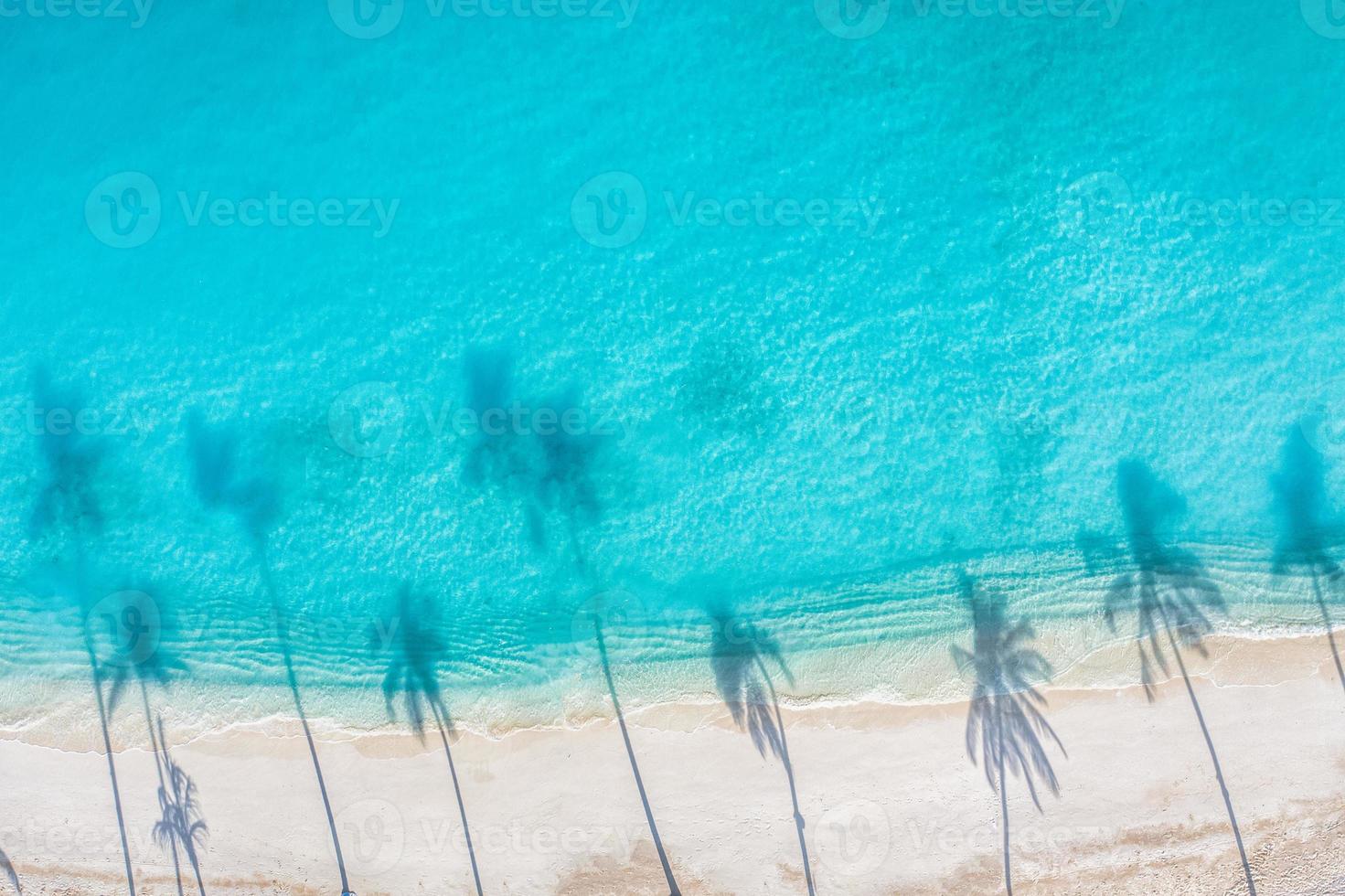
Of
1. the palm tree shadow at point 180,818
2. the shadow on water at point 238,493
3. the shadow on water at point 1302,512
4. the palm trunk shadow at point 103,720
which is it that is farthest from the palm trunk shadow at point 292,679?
the shadow on water at point 1302,512

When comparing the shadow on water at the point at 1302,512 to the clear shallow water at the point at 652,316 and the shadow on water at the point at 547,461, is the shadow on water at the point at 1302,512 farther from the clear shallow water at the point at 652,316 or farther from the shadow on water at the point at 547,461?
the shadow on water at the point at 547,461

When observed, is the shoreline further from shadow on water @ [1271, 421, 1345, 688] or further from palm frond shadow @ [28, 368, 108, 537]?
palm frond shadow @ [28, 368, 108, 537]

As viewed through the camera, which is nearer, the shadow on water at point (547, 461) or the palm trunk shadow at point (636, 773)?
the palm trunk shadow at point (636, 773)

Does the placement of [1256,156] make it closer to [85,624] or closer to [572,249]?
[572,249]

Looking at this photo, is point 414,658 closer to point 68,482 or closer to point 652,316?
point 68,482

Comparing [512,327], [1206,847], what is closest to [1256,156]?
[1206,847]

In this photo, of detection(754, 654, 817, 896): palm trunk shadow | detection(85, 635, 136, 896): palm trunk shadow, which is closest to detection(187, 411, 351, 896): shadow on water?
detection(85, 635, 136, 896): palm trunk shadow
